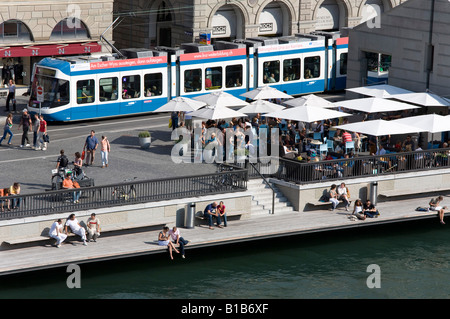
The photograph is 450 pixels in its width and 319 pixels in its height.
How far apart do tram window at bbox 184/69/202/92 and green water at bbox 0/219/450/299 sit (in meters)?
15.6

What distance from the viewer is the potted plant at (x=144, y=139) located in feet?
154

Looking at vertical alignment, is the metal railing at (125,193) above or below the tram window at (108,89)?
below

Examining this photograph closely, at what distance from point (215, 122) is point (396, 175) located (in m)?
9.64

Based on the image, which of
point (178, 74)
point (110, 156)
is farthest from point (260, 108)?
point (178, 74)

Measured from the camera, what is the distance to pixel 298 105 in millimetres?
49469

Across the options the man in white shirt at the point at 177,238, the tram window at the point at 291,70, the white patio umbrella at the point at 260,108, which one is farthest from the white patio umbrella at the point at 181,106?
the tram window at the point at 291,70

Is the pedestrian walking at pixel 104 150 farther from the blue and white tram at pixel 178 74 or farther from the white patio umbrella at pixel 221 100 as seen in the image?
the blue and white tram at pixel 178 74

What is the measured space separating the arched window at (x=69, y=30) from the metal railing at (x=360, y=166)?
74.8 ft

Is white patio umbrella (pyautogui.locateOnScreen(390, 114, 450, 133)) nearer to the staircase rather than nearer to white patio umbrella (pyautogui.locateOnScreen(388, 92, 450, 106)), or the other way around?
white patio umbrella (pyautogui.locateOnScreen(388, 92, 450, 106))

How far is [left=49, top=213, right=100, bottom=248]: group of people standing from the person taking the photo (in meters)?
37.0

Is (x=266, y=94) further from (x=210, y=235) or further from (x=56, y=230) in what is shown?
(x=56, y=230)

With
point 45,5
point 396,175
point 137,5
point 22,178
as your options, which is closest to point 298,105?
point 396,175

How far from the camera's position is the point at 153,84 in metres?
54.2
